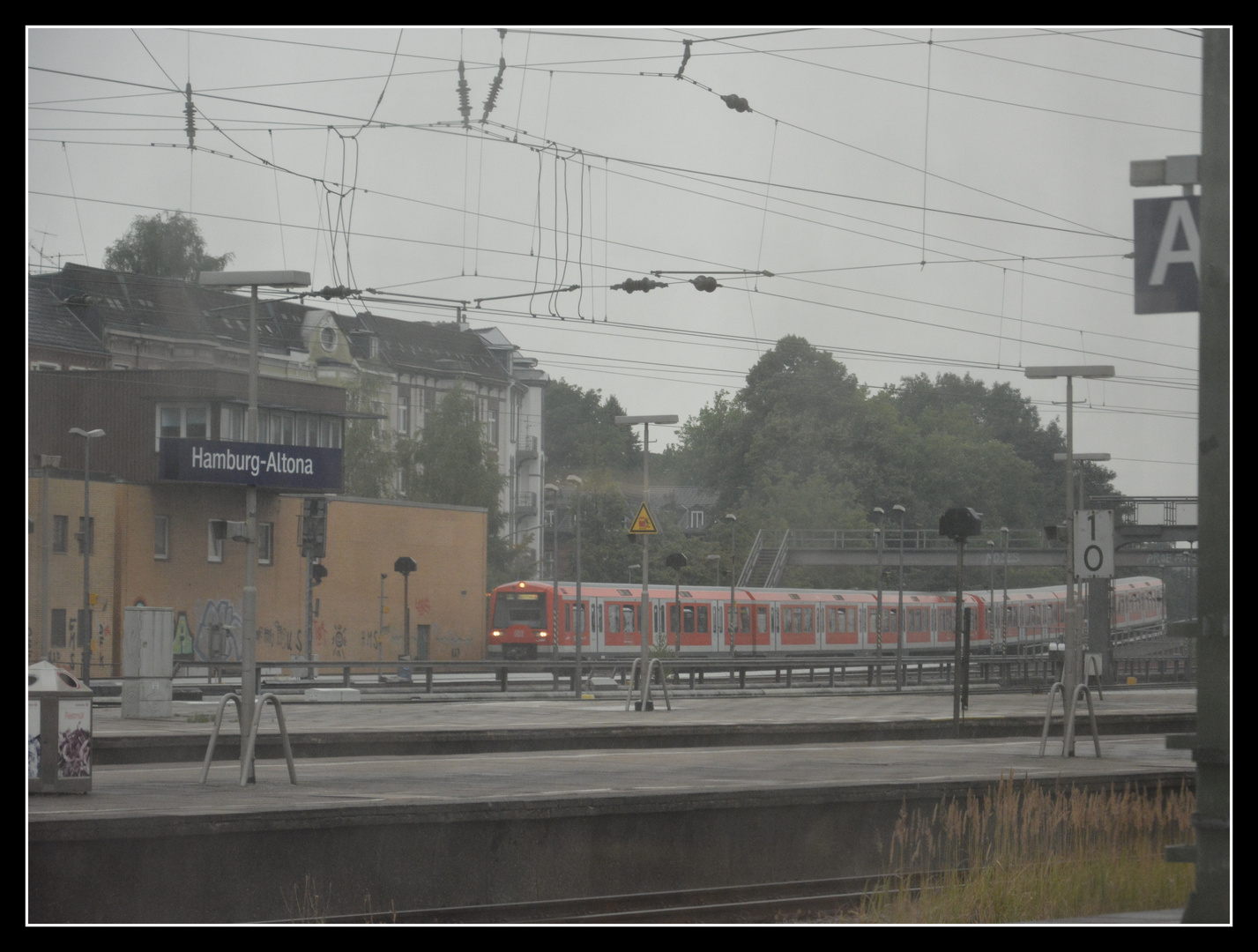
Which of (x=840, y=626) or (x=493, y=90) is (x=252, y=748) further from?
(x=840, y=626)

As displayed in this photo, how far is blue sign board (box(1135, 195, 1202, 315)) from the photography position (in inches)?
256

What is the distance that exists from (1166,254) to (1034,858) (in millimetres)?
5117

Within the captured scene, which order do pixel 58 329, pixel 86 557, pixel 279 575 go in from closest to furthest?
pixel 58 329
pixel 86 557
pixel 279 575

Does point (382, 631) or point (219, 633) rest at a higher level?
point (219, 633)

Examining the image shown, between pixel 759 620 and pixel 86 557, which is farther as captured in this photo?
pixel 759 620

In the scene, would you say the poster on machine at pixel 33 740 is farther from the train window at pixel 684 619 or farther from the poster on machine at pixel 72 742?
the train window at pixel 684 619

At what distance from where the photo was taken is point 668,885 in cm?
1038

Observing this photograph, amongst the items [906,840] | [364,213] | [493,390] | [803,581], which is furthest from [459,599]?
[906,840]

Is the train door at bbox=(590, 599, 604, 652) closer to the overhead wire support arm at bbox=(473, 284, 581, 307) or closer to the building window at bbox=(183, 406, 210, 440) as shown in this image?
the building window at bbox=(183, 406, 210, 440)

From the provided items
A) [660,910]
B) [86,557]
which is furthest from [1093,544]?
[86,557]

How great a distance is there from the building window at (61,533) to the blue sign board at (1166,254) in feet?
121

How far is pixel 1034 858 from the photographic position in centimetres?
1020

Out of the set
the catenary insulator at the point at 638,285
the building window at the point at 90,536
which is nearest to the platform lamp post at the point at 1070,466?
the catenary insulator at the point at 638,285

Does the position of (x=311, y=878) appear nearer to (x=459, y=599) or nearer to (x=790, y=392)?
(x=790, y=392)
